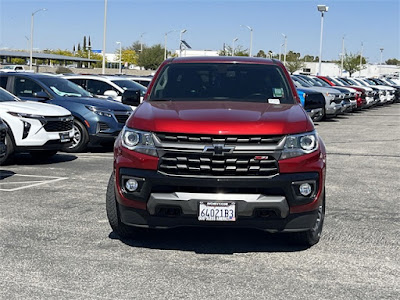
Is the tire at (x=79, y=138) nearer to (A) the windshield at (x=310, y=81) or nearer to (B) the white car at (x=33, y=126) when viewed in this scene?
(B) the white car at (x=33, y=126)

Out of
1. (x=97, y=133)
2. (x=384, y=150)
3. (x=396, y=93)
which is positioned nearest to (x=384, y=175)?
(x=384, y=150)

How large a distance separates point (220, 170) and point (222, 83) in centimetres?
180

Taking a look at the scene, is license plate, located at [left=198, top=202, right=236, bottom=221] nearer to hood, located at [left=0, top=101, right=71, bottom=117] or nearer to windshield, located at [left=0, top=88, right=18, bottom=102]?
hood, located at [left=0, top=101, right=71, bottom=117]

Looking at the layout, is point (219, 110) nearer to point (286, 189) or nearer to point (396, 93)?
point (286, 189)

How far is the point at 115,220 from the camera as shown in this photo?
631 centimetres

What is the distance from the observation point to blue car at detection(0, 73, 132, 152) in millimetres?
13953

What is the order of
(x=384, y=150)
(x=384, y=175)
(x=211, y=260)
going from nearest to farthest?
(x=211, y=260)
(x=384, y=175)
(x=384, y=150)

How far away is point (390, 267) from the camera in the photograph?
5.75m

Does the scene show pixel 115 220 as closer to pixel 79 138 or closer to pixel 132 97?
pixel 132 97

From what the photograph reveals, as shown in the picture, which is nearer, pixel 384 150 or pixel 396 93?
pixel 384 150

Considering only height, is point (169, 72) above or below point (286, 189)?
above

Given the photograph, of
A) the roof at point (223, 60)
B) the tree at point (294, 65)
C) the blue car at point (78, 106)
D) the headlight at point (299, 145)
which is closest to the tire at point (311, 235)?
the headlight at point (299, 145)

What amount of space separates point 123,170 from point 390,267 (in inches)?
93.1

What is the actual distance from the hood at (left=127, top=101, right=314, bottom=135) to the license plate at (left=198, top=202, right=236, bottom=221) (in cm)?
58
